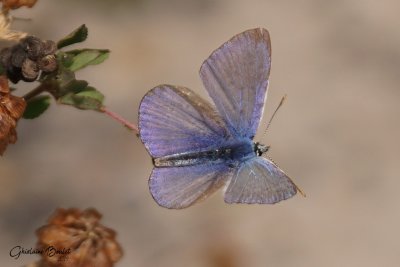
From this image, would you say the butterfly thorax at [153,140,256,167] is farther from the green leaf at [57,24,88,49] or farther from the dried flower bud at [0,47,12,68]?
the dried flower bud at [0,47,12,68]

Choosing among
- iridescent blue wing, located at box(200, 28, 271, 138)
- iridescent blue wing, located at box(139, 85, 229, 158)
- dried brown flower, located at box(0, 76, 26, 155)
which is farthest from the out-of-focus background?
dried brown flower, located at box(0, 76, 26, 155)

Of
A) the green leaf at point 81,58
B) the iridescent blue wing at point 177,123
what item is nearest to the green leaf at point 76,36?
the green leaf at point 81,58

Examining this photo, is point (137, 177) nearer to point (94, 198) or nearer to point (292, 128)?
point (94, 198)

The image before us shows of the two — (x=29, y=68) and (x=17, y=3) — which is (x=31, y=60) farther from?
(x=17, y=3)

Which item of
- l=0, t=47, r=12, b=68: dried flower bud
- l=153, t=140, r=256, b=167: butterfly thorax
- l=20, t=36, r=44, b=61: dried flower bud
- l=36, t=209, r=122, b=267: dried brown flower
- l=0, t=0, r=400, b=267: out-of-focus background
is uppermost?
l=20, t=36, r=44, b=61: dried flower bud

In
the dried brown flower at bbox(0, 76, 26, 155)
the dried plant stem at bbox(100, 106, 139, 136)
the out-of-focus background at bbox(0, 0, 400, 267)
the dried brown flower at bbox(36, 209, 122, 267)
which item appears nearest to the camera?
the dried brown flower at bbox(0, 76, 26, 155)

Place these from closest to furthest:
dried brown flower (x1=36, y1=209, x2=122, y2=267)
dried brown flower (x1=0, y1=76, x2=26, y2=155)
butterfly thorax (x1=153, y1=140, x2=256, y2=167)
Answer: dried brown flower (x1=0, y1=76, x2=26, y2=155), dried brown flower (x1=36, y1=209, x2=122, y2=267), butterfly thorax (x1=153, y1=140, x2=256, y2=167)

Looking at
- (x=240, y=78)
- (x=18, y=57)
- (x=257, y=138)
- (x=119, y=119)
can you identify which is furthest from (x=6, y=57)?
(x=257, y=138)
